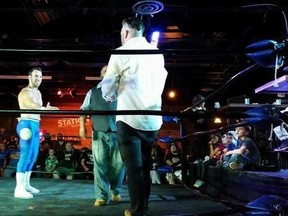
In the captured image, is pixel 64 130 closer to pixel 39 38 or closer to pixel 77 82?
pixel 77 82

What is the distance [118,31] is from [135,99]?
4.96 m

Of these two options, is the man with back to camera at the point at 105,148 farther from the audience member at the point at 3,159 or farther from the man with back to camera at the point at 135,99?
the audience member at the point at 3,159

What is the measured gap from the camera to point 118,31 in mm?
6805

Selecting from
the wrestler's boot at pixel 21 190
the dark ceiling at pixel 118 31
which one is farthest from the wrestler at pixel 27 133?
the dark ceiling at pixel 118 31

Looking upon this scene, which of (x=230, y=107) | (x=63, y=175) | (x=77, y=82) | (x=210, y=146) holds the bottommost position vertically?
(x=63, y=175)

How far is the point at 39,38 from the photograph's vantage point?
293 inches

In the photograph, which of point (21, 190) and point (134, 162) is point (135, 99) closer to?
point (134, 162)

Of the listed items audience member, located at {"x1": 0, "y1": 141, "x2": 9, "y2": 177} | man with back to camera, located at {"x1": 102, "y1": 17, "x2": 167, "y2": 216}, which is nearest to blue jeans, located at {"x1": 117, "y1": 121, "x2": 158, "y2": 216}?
man with back to camera, located at {"x1": 102, "y1": 17, "x2": 167, "y2": 216}

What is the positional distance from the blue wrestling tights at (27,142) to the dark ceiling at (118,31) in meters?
0.65

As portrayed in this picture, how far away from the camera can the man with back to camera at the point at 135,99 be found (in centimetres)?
196

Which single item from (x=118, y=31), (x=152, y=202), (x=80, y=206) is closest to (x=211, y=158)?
(x=118, y=31)

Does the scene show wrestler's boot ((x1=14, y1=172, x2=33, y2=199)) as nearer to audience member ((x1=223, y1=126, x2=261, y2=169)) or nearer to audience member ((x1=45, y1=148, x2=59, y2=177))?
audience member ((x1=223, y1=126, x2=261, y2=169))

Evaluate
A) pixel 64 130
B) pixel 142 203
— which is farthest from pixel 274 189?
pixel 64 130

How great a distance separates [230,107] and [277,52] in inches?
164
